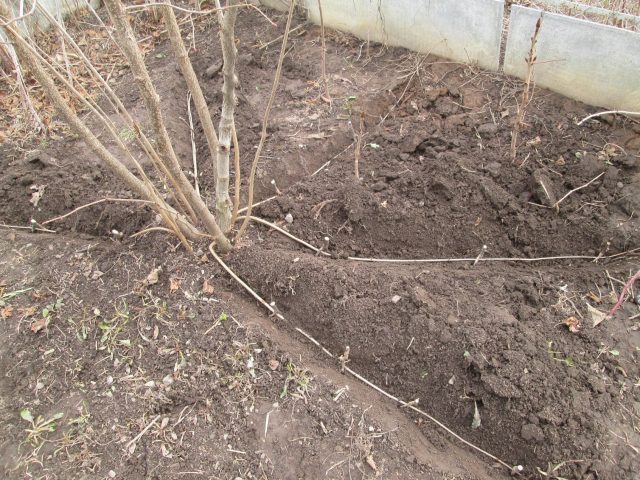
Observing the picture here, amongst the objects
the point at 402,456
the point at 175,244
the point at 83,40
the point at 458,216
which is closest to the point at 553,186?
the point at 458,216

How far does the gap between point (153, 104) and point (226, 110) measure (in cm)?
27

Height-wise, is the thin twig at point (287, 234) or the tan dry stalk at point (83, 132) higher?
the tan dry stalk at point (83, 132)

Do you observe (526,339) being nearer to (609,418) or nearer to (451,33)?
(609,418)

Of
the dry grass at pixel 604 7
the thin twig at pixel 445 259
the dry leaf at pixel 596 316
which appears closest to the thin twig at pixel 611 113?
the dry grass at pixel 604 7

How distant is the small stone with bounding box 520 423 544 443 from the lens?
5.85ft

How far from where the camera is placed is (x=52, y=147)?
9.85 ft

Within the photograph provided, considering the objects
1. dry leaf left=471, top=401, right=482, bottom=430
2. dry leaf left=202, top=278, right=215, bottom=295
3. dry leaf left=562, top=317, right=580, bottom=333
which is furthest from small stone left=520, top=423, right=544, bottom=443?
dry leaf left=202, top=278, right=215, bottom=295

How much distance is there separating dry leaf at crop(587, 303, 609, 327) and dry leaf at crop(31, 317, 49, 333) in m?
2.37

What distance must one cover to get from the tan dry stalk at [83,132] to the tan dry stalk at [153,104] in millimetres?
108

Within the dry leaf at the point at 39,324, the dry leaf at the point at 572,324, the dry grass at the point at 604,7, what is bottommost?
the dry leaf at the point at 572,324

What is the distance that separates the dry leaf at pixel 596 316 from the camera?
2.03 m

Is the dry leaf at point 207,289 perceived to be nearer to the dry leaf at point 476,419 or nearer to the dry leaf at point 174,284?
the dry leaf at point 174,284

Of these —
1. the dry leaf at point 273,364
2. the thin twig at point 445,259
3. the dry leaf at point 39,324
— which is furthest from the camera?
the thin twig at point 445,259

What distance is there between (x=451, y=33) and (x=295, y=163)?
131cm
